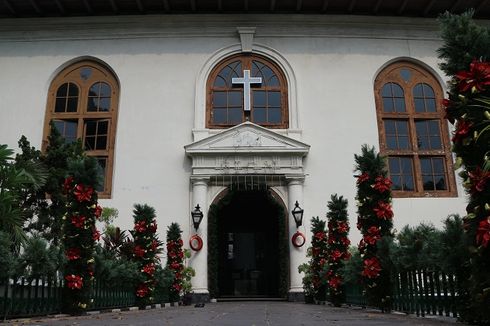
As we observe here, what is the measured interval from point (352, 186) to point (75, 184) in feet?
36.2

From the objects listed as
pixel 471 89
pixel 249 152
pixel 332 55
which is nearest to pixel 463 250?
pixel 471 89

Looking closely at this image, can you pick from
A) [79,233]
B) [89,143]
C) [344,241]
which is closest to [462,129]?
[79,233]

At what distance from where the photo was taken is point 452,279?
581 centimetres

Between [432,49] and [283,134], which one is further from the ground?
[432,49]

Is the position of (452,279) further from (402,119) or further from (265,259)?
A: (265,259)

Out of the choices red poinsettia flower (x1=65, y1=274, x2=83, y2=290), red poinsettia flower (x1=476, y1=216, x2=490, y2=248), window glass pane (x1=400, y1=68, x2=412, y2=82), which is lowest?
red poinsettia flower (x1=65, y1=274, x2=83, y2=290)

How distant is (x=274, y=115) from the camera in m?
17.9

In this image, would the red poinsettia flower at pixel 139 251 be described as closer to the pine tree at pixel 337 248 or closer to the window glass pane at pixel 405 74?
the pine tree at pixel 337 248

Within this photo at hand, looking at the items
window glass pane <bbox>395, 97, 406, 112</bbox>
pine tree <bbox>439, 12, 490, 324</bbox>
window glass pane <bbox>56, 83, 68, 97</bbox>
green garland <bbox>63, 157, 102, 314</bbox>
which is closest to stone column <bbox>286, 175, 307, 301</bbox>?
window glass pane <bbox>395, 97, 406, 112</bbox>

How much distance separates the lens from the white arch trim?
1717 cm

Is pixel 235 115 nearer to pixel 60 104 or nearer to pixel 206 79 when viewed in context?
pixel 206 79

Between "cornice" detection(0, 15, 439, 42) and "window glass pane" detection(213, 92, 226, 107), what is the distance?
92.7 inches

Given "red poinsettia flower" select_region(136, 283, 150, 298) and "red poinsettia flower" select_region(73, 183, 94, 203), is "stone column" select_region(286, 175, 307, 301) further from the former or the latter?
"red poinsettia flower" select_region(73, 183, 94, 203)

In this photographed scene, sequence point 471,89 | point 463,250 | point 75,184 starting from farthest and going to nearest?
1. point 75,184
2. point 463,250
3. point 471,89
